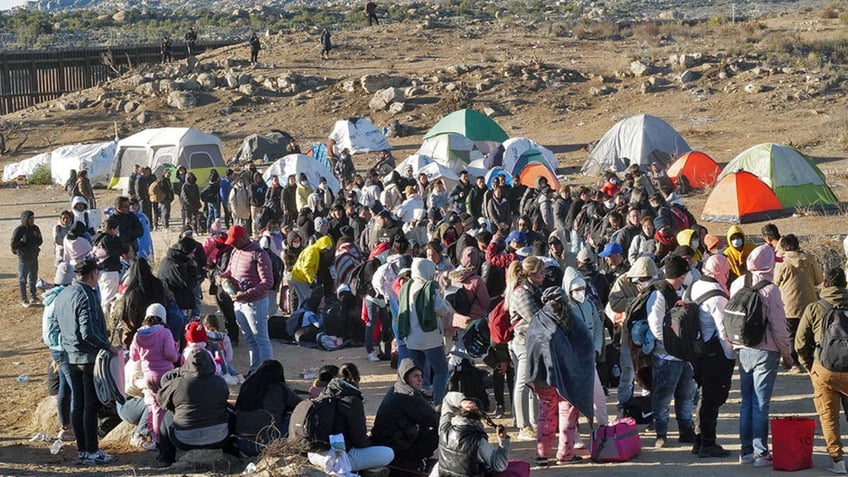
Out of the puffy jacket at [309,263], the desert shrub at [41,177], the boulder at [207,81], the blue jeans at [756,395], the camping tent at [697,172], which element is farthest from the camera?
the boulder at [207,81]

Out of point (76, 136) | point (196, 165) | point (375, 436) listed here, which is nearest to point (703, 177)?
point (196, 165)

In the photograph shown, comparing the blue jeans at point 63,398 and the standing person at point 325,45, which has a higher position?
the standing person at point 325,45

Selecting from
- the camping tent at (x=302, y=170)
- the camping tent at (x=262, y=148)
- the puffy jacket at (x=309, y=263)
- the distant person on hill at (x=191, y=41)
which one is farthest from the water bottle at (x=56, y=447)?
the distant person on hill at (x=191, y=41)

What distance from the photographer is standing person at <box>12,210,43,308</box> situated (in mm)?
15898

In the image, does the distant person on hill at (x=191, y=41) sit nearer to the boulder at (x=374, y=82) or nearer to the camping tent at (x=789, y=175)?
the boulder at (x=374, y=82)

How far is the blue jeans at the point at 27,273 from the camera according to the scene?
16344mm

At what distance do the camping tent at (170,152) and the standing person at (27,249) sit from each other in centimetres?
1045

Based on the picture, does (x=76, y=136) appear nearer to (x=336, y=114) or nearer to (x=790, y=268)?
(x=336, y=114)

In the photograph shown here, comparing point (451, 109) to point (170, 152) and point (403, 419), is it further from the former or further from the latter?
point (403, 419)

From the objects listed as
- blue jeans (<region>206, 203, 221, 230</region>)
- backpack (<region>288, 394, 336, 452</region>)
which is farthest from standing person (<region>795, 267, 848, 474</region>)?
blue jeans (<region>206, 203, 221, 230</region>)

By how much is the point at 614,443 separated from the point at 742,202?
39.7ft

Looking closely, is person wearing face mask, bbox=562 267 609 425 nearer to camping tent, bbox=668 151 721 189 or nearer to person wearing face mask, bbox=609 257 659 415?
person wearing face mask, bbox=609 257 659 415

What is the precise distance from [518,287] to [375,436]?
1878 millimetres

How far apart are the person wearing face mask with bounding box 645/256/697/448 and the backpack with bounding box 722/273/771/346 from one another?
0.59m
